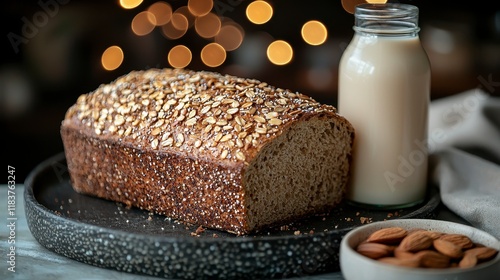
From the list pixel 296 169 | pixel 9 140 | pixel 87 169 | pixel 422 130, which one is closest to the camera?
pixel 296 169

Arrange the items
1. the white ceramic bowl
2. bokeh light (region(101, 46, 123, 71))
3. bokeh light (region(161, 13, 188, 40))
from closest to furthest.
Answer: the white ceramic bowl → bokeh light (region(101, 46, 123, 71)) → bokeh light (region(161, 13, 188, 40))

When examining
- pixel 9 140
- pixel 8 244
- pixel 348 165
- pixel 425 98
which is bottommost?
pixel 9 140

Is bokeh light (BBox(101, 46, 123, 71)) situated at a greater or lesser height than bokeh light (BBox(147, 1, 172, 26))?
lesser

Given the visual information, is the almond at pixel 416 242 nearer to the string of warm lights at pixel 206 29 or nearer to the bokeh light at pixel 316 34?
the string of warm lights at pixel 206 29

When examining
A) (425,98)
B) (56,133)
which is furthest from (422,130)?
(56,133)

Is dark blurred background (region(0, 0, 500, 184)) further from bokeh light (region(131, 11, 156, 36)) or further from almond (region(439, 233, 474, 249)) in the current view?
almond (region(439, 233, 474, 249))

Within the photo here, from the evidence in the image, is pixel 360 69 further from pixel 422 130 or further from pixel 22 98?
pixel 22 98

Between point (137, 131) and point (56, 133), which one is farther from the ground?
point (137, 131)

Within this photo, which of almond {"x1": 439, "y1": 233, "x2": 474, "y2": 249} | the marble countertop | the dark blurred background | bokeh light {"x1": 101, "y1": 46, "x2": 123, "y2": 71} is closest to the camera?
almond {"x1": 439, "y1": 233, "x2": 474, "y2": 249}

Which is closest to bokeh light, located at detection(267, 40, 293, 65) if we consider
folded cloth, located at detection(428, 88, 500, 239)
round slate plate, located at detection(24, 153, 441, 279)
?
folded cloth, located at detection(428, 88, 500, 239)
